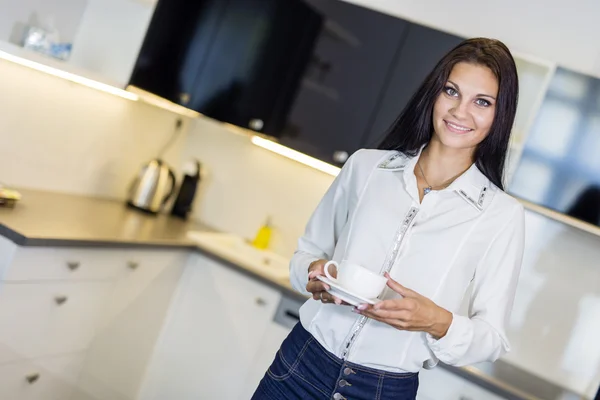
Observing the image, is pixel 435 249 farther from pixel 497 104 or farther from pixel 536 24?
pixel 536 24

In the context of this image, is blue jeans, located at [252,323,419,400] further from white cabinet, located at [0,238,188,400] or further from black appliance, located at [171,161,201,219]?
black appliance, located at [171,161,201,219]

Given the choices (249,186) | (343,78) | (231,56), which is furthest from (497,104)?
(249,186)

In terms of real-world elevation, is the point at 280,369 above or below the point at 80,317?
above

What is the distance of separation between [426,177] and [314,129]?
138 centimetres

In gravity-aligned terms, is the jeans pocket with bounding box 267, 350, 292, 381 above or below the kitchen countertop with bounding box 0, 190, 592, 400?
above

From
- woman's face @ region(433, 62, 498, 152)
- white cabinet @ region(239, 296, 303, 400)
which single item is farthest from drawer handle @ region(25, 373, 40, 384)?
woman's face @ region(433, 62, 498, 152)

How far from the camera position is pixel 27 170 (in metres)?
2.94

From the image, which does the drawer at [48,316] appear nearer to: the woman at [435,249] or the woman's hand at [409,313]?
the woman at [435,249]

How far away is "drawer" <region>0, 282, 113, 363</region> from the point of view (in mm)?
2348

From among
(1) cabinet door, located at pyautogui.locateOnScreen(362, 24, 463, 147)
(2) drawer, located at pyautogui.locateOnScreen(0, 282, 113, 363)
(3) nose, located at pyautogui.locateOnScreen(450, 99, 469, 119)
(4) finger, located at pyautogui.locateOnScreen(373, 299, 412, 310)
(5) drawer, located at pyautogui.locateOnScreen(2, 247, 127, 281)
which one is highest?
(1) cabinet door, located at pyautogui.locateOnScreen(362, 24, 463, 147)

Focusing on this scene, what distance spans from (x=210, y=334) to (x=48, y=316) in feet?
2.36

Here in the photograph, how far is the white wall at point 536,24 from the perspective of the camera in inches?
118

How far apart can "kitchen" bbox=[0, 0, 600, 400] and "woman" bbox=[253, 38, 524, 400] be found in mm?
1073

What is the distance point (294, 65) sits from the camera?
3.06 metres
